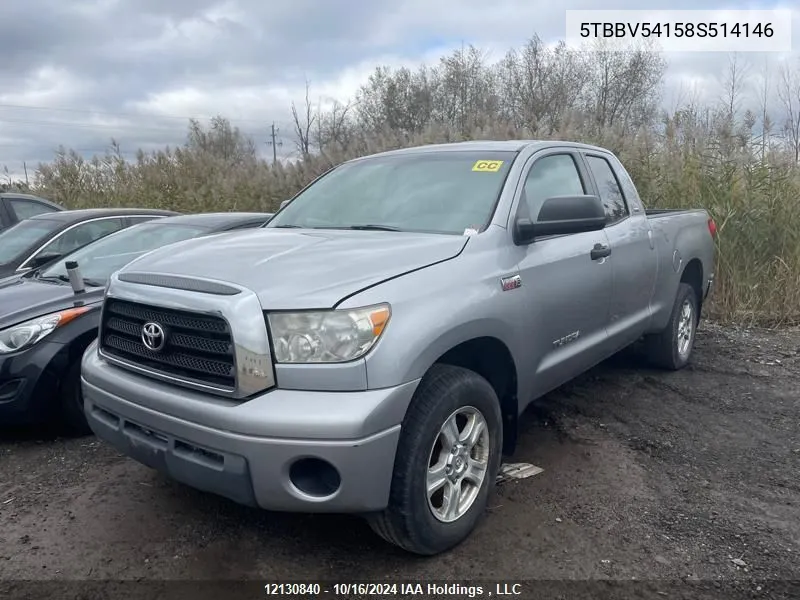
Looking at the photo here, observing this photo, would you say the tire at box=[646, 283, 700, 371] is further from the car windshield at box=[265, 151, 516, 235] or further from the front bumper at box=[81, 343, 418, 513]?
the front bumper at box=[81, 343, 418, 513]

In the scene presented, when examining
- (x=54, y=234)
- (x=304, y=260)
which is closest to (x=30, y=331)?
(x=304, y=260)

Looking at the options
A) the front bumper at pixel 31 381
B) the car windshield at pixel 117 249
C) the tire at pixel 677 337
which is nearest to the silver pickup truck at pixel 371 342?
the front bumper at pixel 31 381

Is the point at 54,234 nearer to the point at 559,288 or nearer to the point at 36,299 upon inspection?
the point at 36,299

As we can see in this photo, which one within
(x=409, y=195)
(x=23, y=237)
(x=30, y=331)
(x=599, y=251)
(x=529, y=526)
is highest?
(x=409, y=195)

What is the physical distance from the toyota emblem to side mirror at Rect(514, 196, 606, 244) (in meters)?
1.72

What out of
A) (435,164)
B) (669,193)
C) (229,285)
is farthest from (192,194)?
(229,285)

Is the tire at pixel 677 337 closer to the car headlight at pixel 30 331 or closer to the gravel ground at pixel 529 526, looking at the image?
the gravel ground at pixel 529 526

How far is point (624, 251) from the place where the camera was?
4430 mm

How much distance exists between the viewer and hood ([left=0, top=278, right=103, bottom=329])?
419 cm

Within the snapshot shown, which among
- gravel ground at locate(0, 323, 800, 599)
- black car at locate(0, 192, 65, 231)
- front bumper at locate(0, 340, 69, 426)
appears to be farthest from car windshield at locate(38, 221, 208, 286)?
black car at locate(0, 192, 65, 231)

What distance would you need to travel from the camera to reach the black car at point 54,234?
5984mm

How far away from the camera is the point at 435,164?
156 inches

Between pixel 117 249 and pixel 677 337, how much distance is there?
456 cm

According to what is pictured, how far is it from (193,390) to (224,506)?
945 mm
